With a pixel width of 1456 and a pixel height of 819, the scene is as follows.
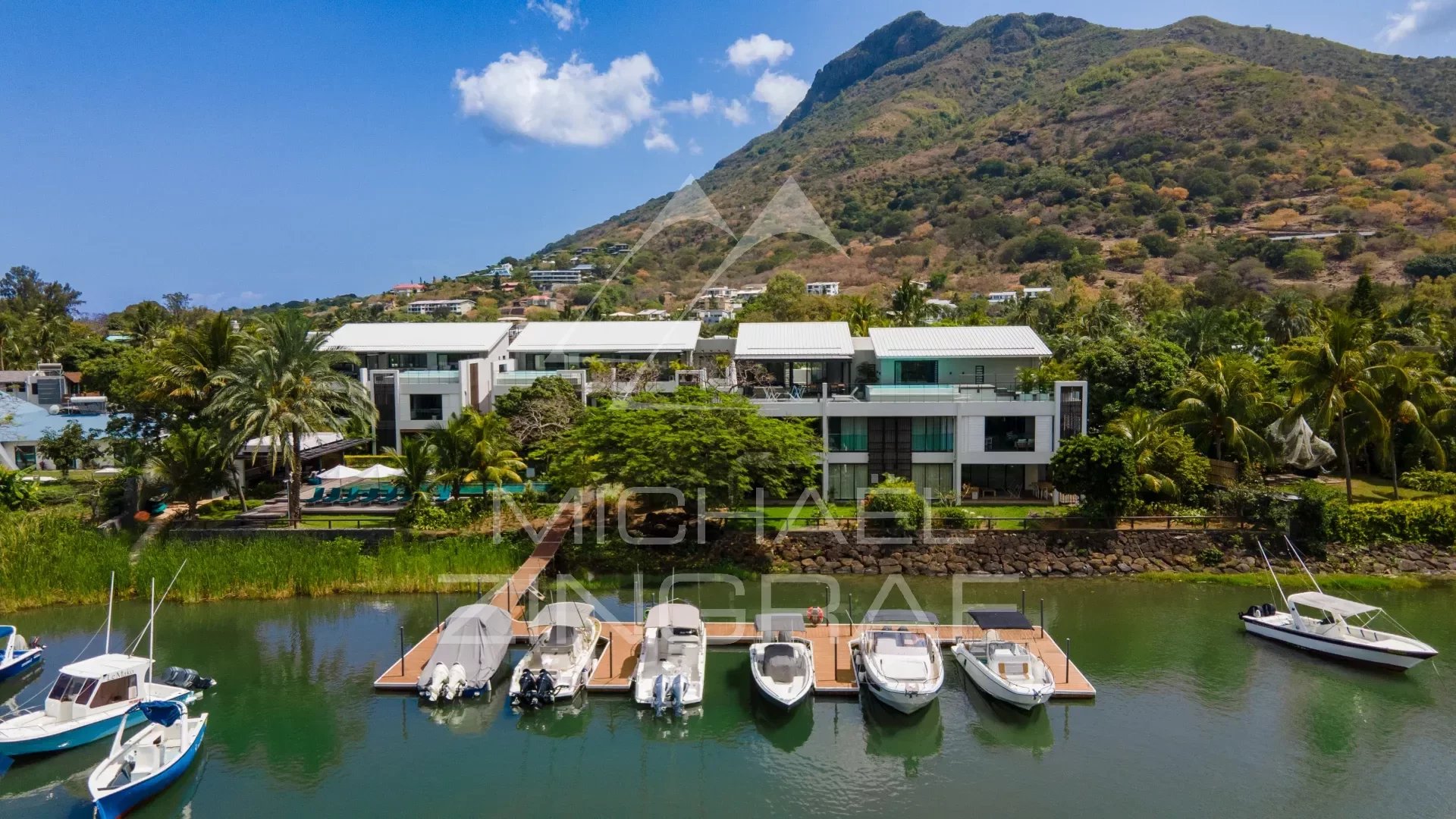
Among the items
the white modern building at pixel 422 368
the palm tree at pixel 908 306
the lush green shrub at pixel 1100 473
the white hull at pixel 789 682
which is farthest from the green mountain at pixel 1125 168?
the white hull at pixel 789 682

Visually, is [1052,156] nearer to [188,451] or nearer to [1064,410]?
[1064,410]

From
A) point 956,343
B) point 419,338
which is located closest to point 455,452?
point 419,338

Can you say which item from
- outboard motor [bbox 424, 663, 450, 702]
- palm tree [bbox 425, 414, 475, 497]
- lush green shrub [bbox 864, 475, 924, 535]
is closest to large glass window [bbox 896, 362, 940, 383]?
lush green shrub [bbox 864, 475, 924, 535]

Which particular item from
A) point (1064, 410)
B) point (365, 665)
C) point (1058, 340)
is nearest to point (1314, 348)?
point (1064, 410)

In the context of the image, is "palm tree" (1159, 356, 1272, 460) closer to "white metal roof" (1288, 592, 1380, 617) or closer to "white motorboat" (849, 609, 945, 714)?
"white metal roof" (1288, 592, 1380, 617)

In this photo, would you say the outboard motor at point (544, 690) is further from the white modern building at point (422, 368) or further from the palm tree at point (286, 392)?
the white modern building at point (422, 368)

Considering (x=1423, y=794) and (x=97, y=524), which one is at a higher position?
(x=97, y=524)
